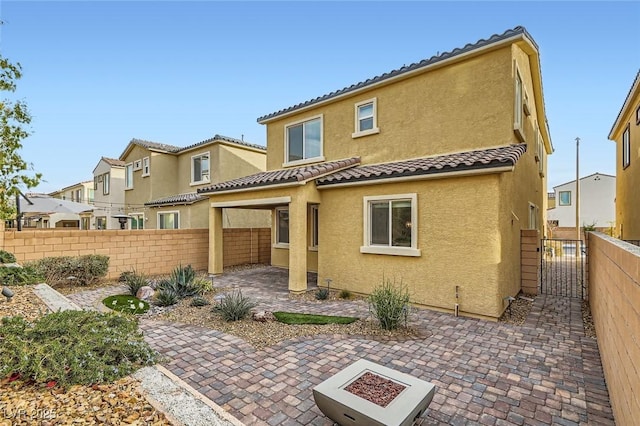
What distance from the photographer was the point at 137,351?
4.27 m

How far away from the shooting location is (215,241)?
46.1ft

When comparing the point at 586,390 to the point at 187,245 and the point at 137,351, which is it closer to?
the point at 137,351

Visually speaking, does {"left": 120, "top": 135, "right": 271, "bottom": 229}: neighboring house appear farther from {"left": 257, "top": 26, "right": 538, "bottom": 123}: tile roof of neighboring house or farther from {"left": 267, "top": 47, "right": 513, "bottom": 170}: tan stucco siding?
{"left": 267, "top": 47, "right": 513, "bottom": 170}: tan stucco siding

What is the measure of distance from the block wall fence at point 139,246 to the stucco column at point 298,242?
671cm

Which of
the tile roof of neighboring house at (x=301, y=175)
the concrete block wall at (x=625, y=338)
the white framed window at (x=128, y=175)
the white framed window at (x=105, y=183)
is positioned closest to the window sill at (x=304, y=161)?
the tile roof of neighboring house at (x=301, y=175)

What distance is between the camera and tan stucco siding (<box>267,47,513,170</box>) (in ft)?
30.0

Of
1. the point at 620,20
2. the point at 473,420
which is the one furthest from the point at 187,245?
the point at 620,20

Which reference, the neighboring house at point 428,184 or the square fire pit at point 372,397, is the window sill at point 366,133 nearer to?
the neighboring house at point 428,184

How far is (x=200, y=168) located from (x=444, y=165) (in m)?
18.0

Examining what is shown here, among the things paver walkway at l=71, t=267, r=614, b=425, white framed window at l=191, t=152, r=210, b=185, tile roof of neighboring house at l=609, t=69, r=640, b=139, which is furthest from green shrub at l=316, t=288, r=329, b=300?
white framed window at l=191, t=152, r=210, b=185

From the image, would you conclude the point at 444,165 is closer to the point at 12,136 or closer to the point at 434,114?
the point at 434,114

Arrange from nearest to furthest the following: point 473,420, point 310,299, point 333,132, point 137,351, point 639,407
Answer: point 639,407
point 473,420
point 137,351
point 310,299
point 333,132

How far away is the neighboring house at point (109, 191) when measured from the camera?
27.0 meters

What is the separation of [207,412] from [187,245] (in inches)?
504
